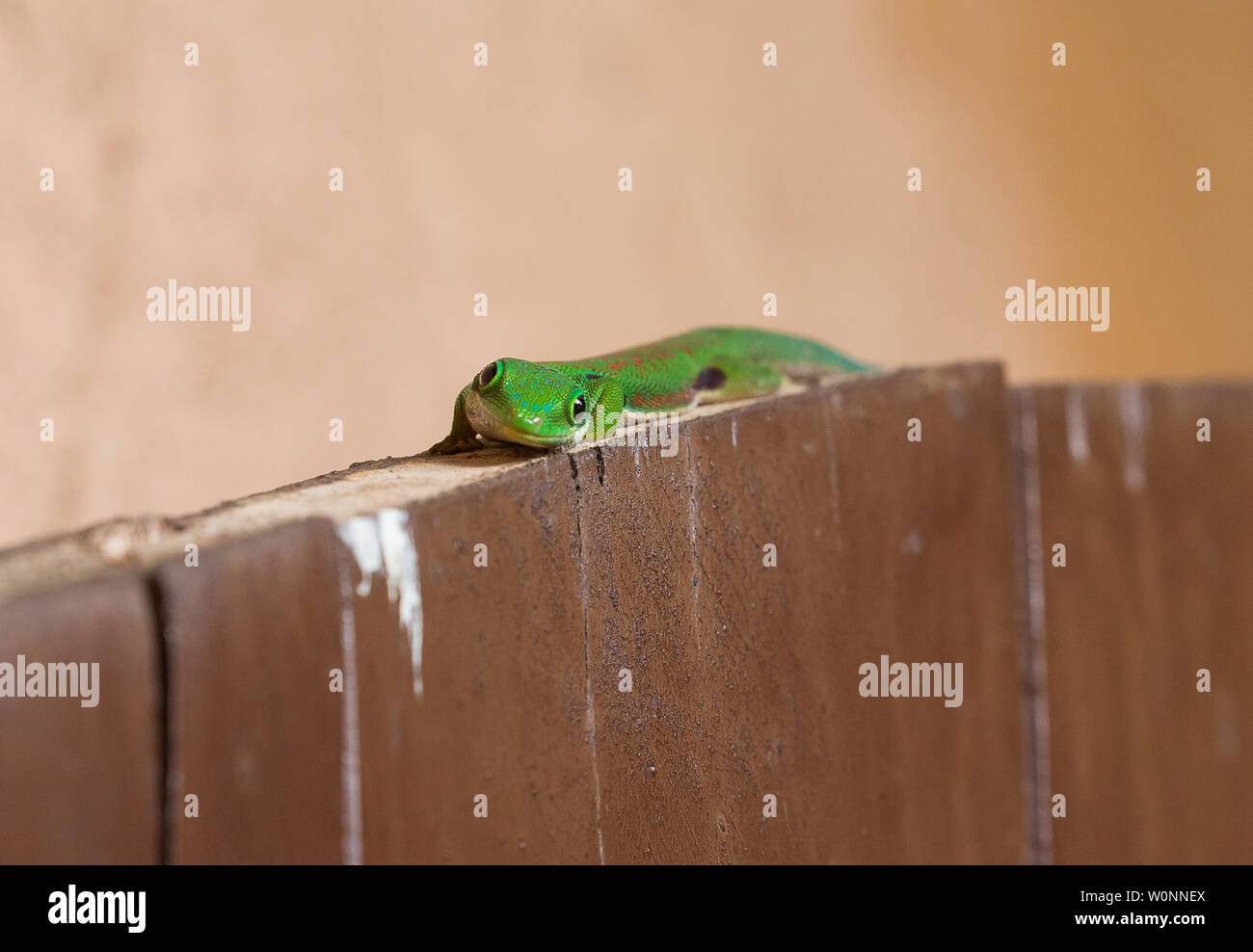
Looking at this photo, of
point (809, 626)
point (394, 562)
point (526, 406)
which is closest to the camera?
point (394, 562)

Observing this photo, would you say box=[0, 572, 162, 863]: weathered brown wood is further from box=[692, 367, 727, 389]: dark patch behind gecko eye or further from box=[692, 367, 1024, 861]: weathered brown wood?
box=[692, 367, 727, 389]: dark patch behind gecko eye

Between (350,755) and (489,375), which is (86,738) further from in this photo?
(489,375)

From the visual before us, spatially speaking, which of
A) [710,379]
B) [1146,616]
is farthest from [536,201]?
[1146,616]

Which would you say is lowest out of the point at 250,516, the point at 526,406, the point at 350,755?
the point at 350,755

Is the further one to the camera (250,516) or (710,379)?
(710,379)

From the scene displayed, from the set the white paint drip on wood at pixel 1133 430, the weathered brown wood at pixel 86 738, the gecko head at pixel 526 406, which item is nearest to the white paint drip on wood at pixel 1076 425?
the white paint drip on wood at pixel 1133 430

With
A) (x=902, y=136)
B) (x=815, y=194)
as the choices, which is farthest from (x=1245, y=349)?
(x=815, y=194)
